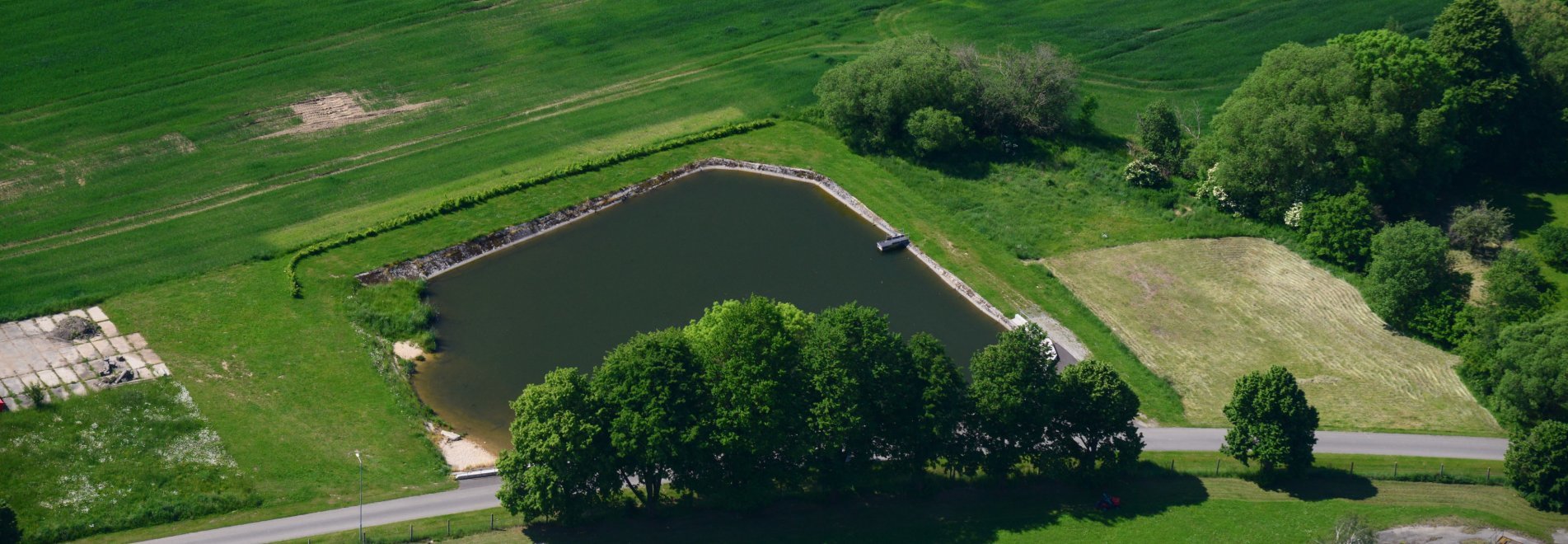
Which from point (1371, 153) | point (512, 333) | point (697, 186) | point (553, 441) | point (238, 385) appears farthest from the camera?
point (697, 186)

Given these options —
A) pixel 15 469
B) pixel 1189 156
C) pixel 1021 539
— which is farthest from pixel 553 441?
pixel 1189 156

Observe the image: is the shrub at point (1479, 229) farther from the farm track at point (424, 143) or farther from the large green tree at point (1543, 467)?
the farm track at point (424, 143)

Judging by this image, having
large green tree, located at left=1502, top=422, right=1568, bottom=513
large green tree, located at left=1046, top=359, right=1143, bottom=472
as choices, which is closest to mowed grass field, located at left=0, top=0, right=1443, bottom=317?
large green tree, located at left=1046, top=359, right=1143, bottom=472

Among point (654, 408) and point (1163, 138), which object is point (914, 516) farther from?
point (1163, 138)

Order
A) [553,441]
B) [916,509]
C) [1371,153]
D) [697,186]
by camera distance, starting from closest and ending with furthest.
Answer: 1. [553,441]
2. [916,509]
3. [1371,153]
4. [697,186]

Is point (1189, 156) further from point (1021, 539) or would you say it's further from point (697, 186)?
point (1021, 539)
